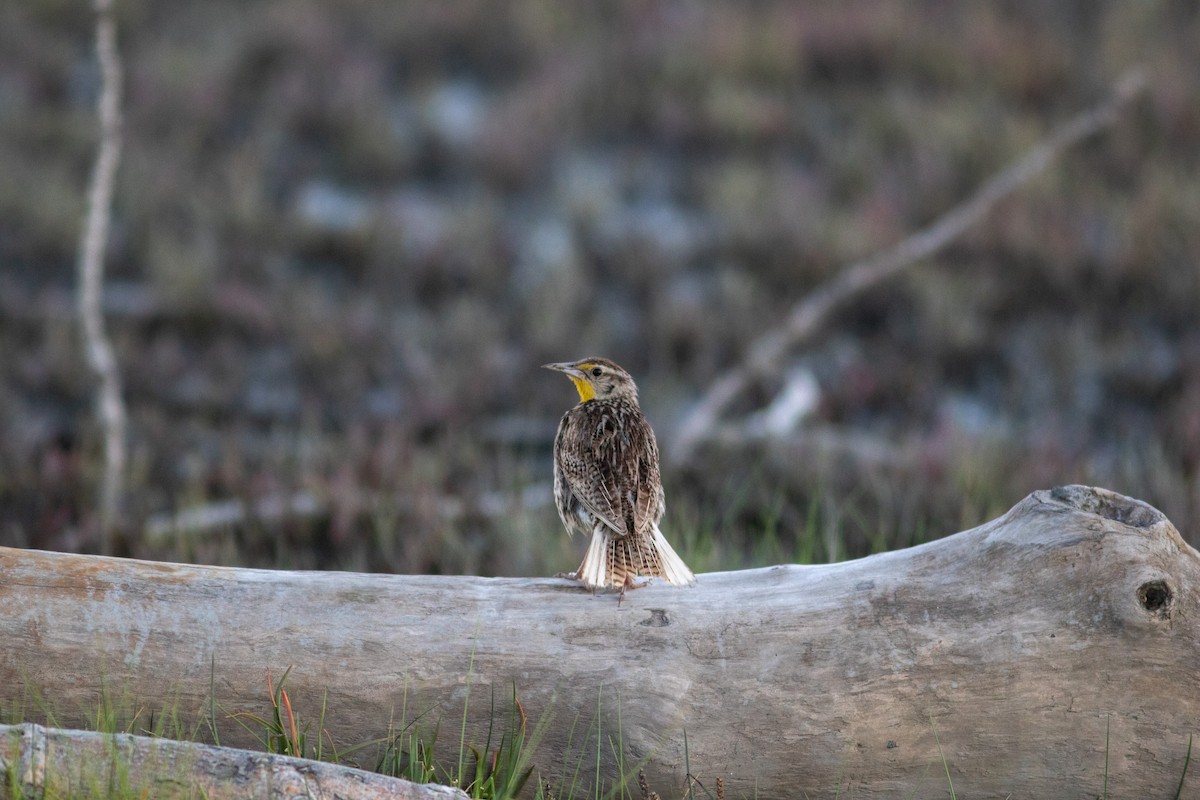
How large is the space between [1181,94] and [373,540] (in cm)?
839

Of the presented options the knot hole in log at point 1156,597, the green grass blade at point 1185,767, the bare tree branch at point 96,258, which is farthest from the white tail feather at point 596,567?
the bare tree branch at point 96,258

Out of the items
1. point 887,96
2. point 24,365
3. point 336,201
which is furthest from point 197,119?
point 887,96

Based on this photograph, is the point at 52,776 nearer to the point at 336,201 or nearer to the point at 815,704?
the point at 815,704

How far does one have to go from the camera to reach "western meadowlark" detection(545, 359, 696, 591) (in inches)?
139

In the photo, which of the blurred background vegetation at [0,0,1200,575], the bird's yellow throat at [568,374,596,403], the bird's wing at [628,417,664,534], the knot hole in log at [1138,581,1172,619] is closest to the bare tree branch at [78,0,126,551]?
the blurred background vegetation at [0,0,1200,575]

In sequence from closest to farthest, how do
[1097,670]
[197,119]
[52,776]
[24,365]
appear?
[52,776]
[1097,670]
[24,365]
[197,119]

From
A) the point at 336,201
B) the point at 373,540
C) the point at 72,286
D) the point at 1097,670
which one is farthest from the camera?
the point at 336,201

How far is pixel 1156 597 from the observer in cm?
318

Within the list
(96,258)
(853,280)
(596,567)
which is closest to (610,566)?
(596,567)

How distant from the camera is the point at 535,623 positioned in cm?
336

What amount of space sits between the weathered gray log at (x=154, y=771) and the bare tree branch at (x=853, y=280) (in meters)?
4.77

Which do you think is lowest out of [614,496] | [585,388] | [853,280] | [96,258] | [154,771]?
[154,771]

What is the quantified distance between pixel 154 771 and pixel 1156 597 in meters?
2.40

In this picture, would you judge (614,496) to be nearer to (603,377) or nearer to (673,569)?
(673,569)
